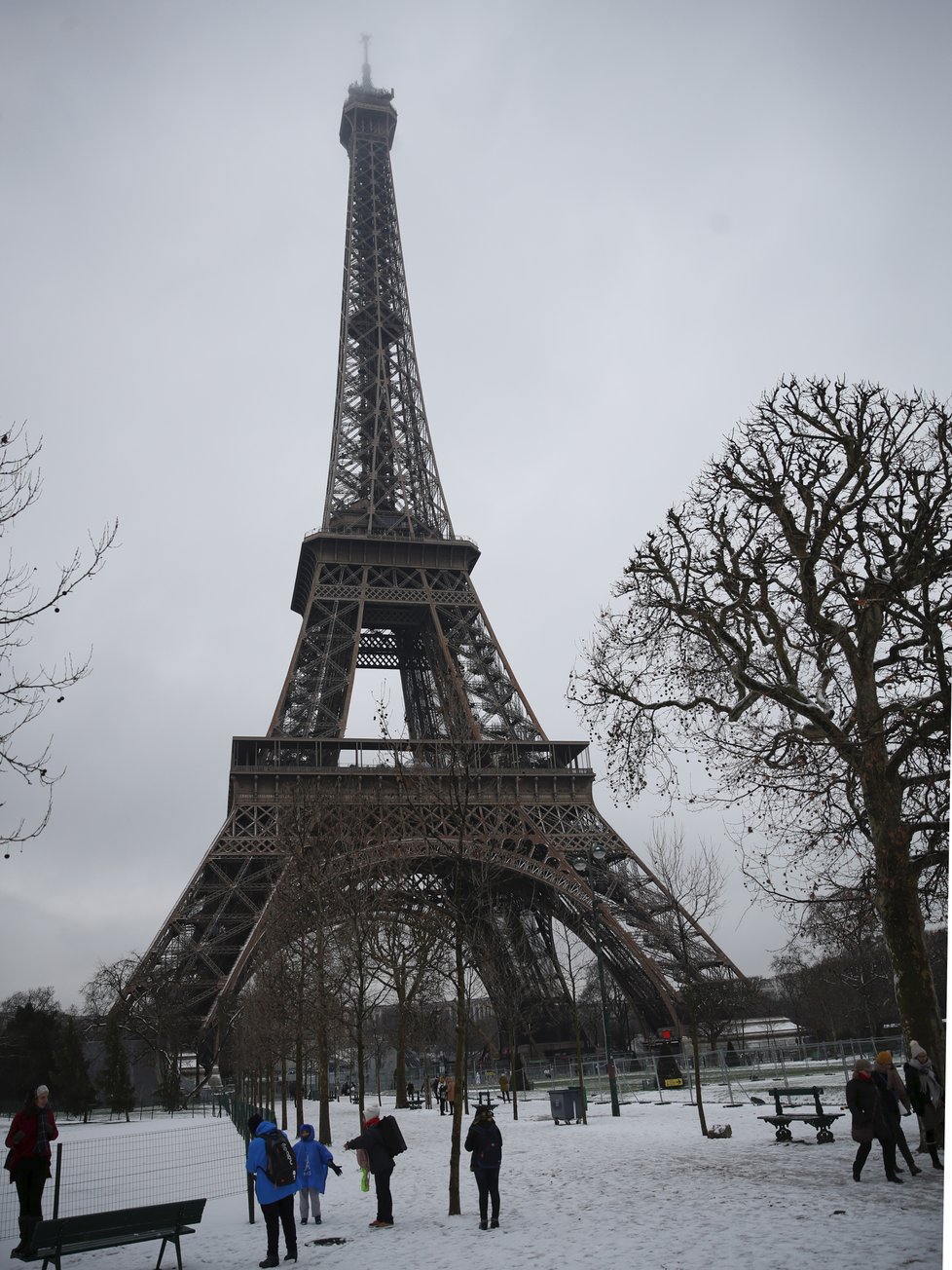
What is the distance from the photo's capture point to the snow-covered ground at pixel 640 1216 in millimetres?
8266

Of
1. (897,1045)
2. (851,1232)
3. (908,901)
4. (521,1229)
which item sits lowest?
(897,1045)

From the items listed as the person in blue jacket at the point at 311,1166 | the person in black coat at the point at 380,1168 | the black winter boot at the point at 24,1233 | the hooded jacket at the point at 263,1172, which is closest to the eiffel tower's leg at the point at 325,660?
the person in blue jacket at the point at 311,1166

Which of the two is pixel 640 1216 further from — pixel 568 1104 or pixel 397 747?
pixel 397 747

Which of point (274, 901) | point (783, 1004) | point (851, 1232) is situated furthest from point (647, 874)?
point (783, 1004)

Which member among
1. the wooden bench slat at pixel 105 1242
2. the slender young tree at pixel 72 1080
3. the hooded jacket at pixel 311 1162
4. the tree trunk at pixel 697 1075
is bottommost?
the slender young tree at pixel 72 1080

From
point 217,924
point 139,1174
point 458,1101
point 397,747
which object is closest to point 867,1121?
point 458,1101

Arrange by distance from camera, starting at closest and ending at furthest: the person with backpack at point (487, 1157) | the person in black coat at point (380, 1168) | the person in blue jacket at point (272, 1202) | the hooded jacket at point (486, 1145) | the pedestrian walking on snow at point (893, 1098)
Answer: the person in blue jacket at point (272, 1202), the person with backpack at point (487, 1157), the hooded jacket at point (486, 1145), the pedestrian walking on snow at point (893, 1098), the person in black coat at point (380, 1168)

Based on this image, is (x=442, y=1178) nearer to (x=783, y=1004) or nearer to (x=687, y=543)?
(x=687, y=543)

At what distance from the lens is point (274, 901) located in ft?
110

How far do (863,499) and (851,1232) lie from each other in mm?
8395

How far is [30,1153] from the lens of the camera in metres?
10.4

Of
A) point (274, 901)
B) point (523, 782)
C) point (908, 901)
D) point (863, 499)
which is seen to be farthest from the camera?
point (523, 782)

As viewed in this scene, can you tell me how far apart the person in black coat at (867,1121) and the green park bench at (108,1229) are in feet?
24.1

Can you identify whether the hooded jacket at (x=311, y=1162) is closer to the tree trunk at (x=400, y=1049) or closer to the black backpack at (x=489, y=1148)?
the black backpack at (x=489, y=1148)
